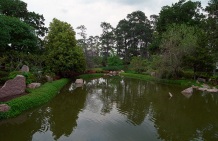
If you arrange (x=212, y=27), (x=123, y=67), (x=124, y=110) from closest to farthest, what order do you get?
→ 1. (x=124, y=110)
2. (x=212, y=27)
3. (x=123, y=67)

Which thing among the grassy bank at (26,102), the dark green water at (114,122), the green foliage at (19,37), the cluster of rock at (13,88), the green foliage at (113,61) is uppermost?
the green foliage at (19,37)

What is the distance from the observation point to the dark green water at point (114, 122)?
9086 mm

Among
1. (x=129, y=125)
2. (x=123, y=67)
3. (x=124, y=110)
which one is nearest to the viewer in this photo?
(x=129, y=125)

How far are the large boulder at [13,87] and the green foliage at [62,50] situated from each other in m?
12.0

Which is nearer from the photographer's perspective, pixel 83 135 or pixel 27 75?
pixel 83 135

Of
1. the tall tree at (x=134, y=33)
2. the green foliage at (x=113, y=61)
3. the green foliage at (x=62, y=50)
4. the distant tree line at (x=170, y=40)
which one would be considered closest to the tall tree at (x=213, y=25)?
the distant tree line at (x=170, y=40)

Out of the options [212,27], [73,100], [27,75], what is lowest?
[73,100]

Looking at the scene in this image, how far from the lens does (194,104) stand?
15789mm

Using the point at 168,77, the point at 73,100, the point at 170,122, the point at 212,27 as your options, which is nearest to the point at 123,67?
the point at 168,77

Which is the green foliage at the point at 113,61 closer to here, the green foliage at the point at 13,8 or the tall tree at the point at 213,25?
the green foliage at the point at 13,8

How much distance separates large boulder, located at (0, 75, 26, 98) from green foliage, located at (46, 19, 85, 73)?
1201cm

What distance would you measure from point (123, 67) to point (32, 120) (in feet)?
149

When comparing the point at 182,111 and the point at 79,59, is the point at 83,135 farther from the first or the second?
the point at 79,59

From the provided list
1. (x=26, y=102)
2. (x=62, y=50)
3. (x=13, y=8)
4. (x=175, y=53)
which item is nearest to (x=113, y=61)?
(x=62, y=50)
